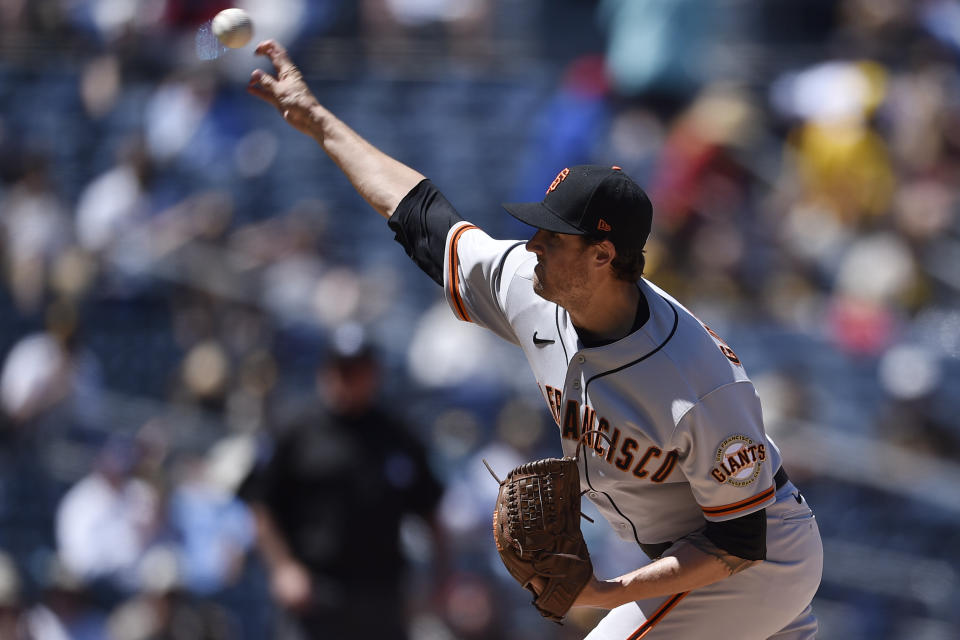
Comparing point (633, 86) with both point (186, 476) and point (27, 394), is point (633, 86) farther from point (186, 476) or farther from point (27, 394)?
point (27, 394)

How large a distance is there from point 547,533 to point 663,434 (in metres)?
0.32

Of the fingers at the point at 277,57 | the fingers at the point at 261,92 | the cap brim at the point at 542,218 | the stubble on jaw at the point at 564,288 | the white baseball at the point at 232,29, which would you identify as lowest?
the stubble on jaw at the point at 564,288

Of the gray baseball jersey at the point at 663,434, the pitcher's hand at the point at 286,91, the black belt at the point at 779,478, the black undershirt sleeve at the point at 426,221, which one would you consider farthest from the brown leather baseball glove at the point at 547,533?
the pitcher's hand at the point at 286,91

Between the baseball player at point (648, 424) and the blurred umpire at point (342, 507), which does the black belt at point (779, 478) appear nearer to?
the baseball player at point (648, 424)

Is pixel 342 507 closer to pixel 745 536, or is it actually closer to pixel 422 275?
pixel 745 536

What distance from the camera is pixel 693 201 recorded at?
755 cm

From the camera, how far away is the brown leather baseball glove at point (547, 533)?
256cm

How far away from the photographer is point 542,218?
104 inches

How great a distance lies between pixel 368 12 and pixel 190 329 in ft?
10.1

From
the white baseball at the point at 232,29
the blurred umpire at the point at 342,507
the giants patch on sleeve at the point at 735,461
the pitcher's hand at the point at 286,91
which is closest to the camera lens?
the giants patch on sleeve at the point at 735,461

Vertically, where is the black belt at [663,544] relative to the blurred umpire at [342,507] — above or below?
above

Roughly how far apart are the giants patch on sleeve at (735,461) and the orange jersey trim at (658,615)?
0.35 metres

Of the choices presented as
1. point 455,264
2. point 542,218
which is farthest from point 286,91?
point 542,218

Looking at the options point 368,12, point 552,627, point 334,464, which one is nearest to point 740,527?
point 334,464
